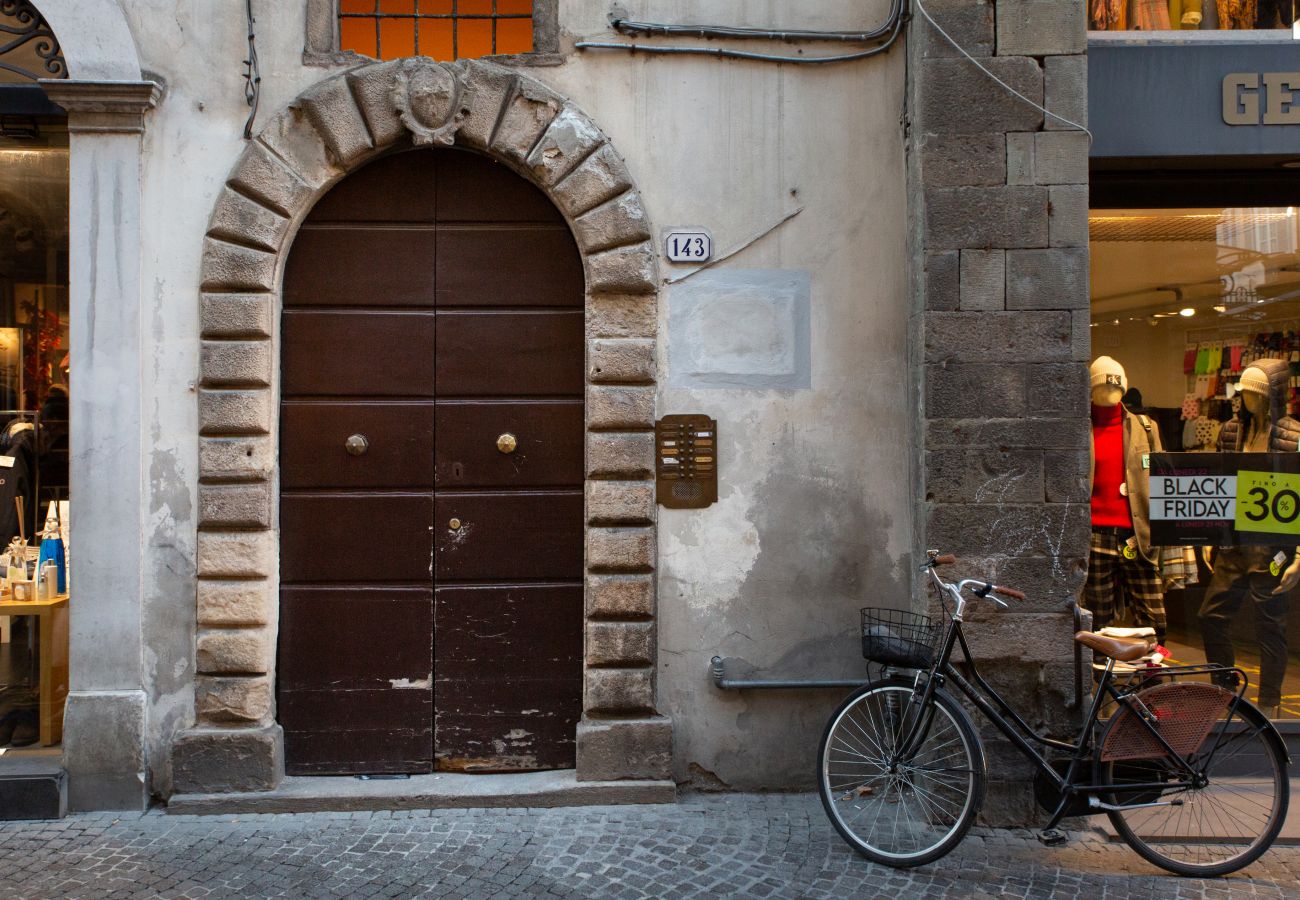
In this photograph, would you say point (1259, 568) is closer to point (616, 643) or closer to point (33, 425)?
point (616, 643)

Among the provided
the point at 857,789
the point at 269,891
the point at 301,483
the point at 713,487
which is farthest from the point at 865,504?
the point at 269,891

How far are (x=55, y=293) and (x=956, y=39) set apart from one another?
451cm

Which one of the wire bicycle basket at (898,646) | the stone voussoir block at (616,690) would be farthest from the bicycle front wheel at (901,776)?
the stone voussoir block at (616,690)

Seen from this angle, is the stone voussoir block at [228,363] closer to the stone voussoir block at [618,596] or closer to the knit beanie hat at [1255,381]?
the stone voussoir block at [618,596]

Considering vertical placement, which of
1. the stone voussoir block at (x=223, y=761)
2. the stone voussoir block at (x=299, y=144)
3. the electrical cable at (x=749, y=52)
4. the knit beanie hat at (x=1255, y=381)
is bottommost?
the stone voussoir block at (x=223, y=761)

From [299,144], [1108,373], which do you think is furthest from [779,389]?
[299,144]

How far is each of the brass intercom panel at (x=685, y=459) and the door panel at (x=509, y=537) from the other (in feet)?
1.48

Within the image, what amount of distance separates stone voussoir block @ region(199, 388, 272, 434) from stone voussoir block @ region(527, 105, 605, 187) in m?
1.76

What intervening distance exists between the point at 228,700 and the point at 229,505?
0.92 m

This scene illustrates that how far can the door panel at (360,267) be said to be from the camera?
207 inches

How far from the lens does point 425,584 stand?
5.28 m

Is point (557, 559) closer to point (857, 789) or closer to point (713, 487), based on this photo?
point (713, 487)

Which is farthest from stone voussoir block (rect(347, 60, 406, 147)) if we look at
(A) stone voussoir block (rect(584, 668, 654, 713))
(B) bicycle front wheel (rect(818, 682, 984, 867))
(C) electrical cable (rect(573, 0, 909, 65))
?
(B) bicycle front wheel (rect(818, 682, 984, 867))

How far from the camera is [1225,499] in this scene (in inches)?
223
